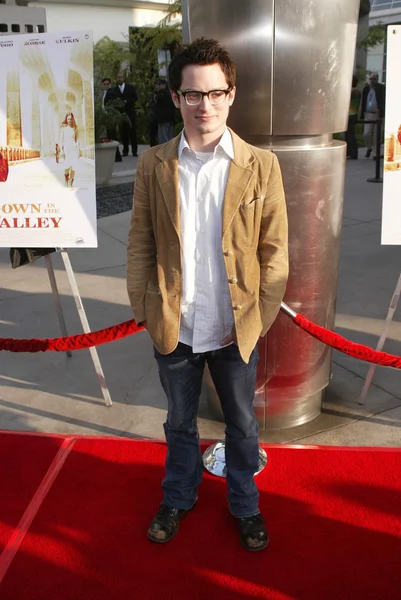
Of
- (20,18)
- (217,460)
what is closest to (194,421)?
(217,460)

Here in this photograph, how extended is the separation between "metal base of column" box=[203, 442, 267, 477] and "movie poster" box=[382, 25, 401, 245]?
133 cm

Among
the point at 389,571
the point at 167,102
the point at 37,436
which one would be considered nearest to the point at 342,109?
the point at 389,571

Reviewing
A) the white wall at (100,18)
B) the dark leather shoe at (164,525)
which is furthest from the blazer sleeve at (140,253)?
the white wall at (100,18)

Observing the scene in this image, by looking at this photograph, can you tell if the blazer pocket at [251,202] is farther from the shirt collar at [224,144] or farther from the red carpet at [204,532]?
the red carpet at [204,532]

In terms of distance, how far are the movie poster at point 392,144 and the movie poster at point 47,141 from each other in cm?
154

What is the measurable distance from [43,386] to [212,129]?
8.30 ft

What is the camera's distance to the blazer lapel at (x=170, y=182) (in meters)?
2.25

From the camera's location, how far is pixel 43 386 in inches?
161

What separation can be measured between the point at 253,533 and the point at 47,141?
2.30m

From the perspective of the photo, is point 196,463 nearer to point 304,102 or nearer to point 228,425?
point 228,425

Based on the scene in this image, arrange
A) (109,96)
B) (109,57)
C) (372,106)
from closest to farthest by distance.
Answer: (372,106) < (109,96) < (109,57)

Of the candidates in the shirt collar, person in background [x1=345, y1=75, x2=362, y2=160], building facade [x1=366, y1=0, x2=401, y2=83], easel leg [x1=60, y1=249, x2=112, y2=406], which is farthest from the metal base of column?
building facade [x1=366, y1=0, x2=401, y2=83]

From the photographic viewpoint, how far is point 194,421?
264 centimetres

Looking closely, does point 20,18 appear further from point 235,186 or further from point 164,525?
point 164,525
